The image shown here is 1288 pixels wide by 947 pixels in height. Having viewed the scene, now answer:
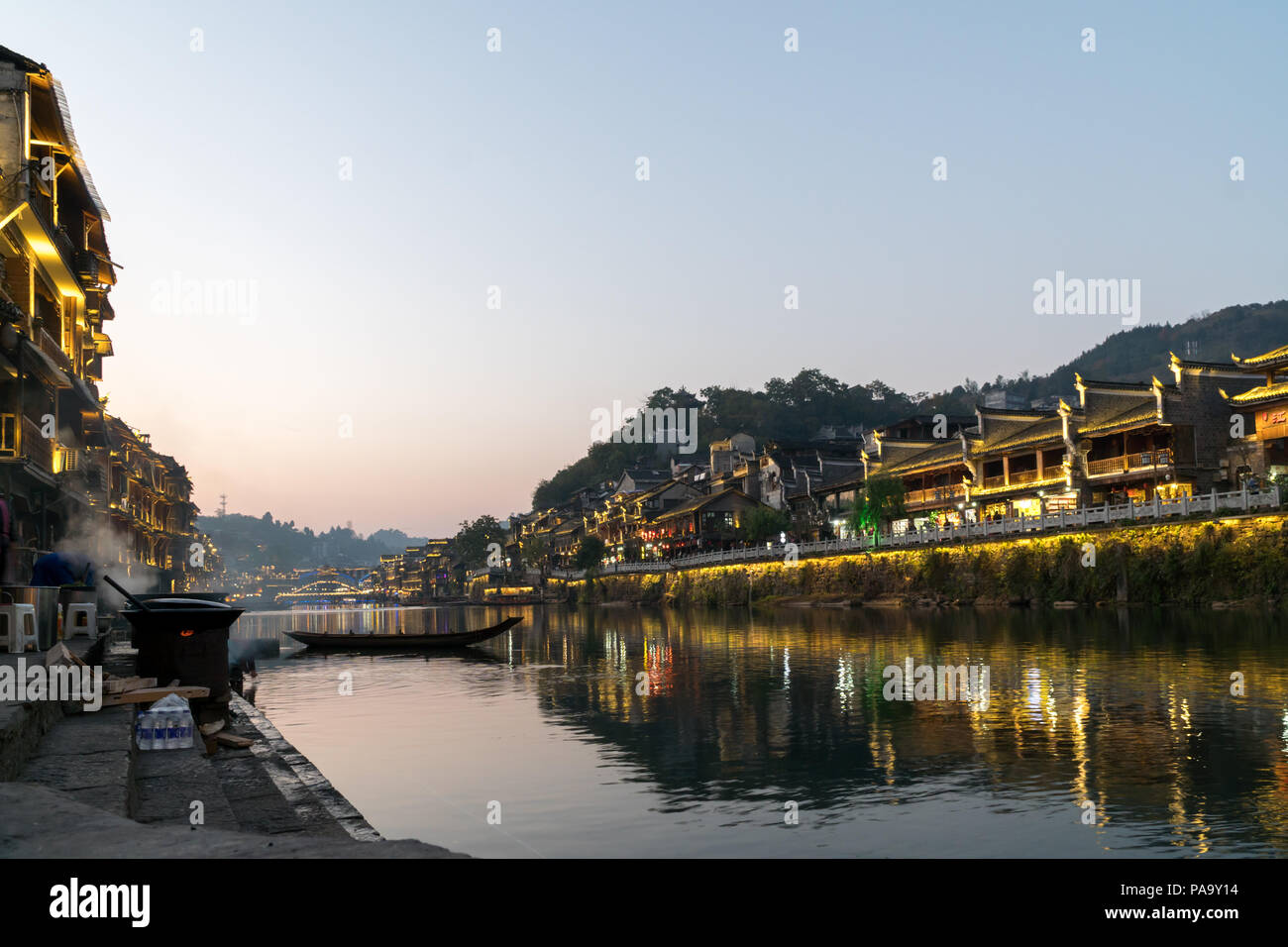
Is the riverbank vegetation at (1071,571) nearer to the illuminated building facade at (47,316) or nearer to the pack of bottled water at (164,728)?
the pack of bottled water at (164,728)

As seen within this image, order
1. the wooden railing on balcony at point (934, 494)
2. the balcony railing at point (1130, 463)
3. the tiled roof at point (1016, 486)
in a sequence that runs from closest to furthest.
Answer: the balcony railing at point (1130, 463) → the tiled roof at point (1016, 486) → the wooden railing on balcony at point (934, 494)

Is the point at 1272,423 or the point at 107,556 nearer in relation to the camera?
the point at 1272,423

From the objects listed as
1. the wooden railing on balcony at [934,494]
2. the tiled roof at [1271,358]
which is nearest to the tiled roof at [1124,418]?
the tiled roof at [1271,358]

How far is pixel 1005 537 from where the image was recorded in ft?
210

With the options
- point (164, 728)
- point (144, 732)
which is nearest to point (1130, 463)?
point (164, 728)

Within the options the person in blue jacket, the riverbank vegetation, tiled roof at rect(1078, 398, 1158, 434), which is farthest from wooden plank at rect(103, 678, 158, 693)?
tiled roof at rect(1078, 398, 1158, 434)

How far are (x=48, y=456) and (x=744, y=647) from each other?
27.9 meters

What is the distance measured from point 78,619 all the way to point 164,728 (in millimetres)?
11569

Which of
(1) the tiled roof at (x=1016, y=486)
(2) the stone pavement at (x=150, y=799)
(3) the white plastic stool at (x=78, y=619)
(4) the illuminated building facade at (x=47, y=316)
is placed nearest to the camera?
(2) the stone pavement at (x=150, y=799)

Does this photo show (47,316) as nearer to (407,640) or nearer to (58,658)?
(407,640)

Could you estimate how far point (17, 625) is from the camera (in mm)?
16688

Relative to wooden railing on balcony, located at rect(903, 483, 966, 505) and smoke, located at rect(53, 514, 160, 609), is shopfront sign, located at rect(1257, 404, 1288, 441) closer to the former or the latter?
wooden railing on balcony, located at rect(903, 483, 966, 505)

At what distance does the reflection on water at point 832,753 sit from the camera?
41.4ft

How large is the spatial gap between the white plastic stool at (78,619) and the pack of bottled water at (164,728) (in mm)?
10164
